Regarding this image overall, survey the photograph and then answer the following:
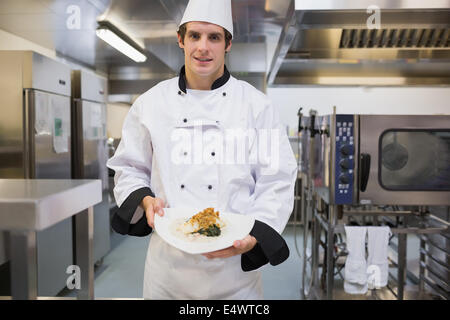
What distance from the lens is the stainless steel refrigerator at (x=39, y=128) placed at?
1871mm

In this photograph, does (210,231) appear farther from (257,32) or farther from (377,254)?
(257,32)

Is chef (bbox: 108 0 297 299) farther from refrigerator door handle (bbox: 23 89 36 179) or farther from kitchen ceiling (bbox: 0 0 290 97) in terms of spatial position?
refrigerator door handle (bbox: 23 89 36 179)

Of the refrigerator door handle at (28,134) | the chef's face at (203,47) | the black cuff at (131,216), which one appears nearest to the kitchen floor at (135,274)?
the refrigerator door handle at (28,134)

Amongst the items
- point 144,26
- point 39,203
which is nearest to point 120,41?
point 144,26

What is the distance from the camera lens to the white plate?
770 millimetres

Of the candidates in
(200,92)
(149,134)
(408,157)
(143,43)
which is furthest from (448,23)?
(143,43)

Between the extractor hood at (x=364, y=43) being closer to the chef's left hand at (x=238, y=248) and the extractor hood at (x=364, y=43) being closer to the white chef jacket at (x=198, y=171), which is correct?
the white chef jacket at (x=198, y=171)

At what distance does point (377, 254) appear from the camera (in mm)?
1636

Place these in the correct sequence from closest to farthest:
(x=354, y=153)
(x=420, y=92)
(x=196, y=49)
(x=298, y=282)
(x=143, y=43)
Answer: (x=196, y=49) < (x=354, y=153) < (x=143, y=43) < (x=298, y=282) < (x=420, y=92)

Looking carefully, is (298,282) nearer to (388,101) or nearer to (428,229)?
(428,229)

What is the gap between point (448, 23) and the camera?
1477 millimetres

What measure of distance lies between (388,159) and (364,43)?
0.68 metres

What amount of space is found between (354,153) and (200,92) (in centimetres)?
87

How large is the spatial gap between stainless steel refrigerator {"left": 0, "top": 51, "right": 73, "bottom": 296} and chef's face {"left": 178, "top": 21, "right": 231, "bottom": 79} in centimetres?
123
